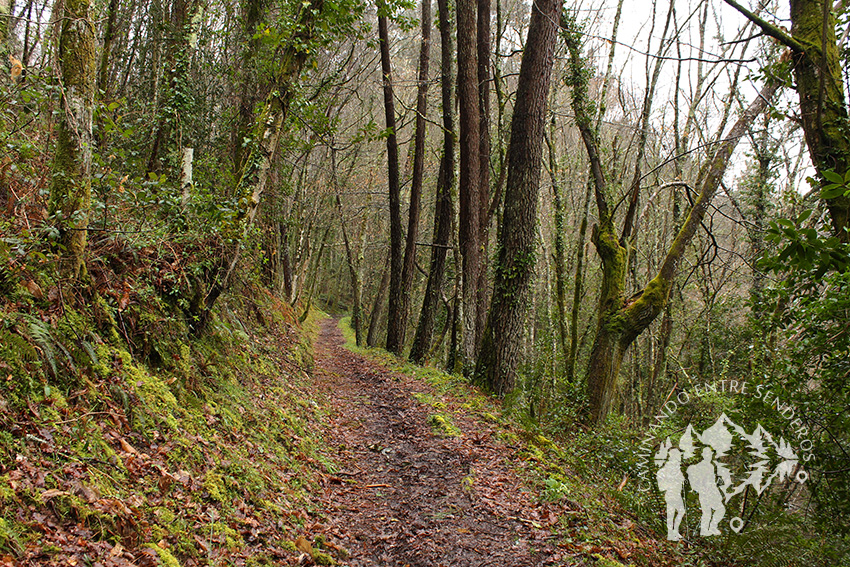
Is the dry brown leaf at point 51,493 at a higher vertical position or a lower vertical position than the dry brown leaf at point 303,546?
higher

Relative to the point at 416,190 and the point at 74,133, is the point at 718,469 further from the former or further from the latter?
the point at 416,190

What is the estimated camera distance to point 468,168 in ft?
35.0

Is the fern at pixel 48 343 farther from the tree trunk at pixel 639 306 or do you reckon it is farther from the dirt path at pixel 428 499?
the tree trunk at pixel 639 306

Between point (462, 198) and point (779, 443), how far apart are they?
762cm

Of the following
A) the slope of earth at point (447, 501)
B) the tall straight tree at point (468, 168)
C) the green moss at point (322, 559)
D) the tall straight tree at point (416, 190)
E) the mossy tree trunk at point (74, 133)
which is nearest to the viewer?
the mossy tree trunk at point (74, 133)

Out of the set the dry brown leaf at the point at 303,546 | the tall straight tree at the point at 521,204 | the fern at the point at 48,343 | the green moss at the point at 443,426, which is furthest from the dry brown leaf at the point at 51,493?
the tall straight tree at the point at 521,204

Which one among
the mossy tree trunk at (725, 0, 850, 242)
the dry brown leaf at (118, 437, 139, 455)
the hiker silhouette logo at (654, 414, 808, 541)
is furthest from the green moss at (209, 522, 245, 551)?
the mossy tree trunk at (725, 0, 850, 242)

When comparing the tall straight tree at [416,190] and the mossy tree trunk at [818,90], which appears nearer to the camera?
the mossy tree trunk at [818,90]

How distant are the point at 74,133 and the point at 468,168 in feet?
26.5

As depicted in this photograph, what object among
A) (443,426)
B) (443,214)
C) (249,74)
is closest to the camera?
(443,426)

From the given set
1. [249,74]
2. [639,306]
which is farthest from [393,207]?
[639,306]

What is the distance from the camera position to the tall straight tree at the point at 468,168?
1045 centimetres

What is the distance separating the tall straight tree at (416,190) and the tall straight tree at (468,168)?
3.54m

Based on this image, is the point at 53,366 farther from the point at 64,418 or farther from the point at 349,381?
the point at 349,381
